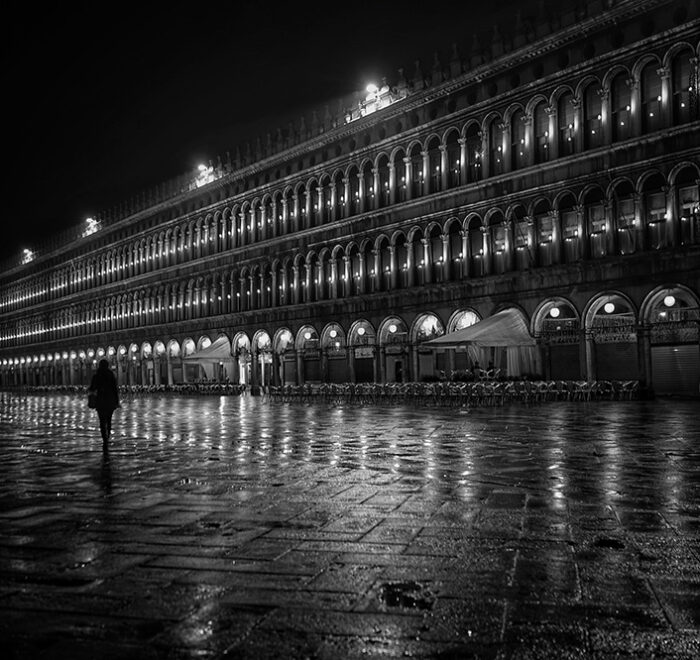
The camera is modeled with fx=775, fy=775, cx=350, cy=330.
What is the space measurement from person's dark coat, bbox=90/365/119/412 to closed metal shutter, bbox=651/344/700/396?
67.8ft

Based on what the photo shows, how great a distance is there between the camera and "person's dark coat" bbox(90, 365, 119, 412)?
43.8 ft

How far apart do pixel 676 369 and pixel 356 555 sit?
2482 cm

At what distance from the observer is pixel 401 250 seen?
38.2 meters

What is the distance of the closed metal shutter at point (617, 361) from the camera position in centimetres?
2850

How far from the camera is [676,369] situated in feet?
89.6

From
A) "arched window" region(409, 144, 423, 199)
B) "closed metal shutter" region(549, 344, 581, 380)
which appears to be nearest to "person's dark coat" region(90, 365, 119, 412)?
"closed metal shutter" region(549, 344, 581, 380)

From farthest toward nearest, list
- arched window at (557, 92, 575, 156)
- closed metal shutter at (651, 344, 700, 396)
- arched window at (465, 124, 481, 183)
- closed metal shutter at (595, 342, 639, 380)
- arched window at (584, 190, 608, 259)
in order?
arched window at (465, 124, 481, 183)
arched window at (557, 92, 575, 156)
arched window at (584, 190, 608, 259)
closed metal shutter at (595, 342, 639, 380)
closed metal shutter at (651, 344, 700, 396)

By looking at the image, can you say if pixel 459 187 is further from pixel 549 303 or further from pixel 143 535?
pixel 143 535

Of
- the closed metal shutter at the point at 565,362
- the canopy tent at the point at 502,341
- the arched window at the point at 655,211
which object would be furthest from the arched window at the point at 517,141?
the closed metal shutter at the point at 565,362

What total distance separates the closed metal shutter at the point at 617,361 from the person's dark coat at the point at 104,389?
67.9 ft

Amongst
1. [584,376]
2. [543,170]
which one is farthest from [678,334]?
[543,170]

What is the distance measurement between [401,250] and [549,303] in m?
9.50

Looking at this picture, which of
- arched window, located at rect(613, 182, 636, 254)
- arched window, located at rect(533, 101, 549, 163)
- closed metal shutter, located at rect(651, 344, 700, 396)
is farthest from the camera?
arched window, located at rect(533, 101, 549, 163)

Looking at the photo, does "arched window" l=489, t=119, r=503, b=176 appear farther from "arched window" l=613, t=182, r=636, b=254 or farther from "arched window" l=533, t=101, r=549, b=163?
"arched window" l=613, t=182, r=636, b=254
